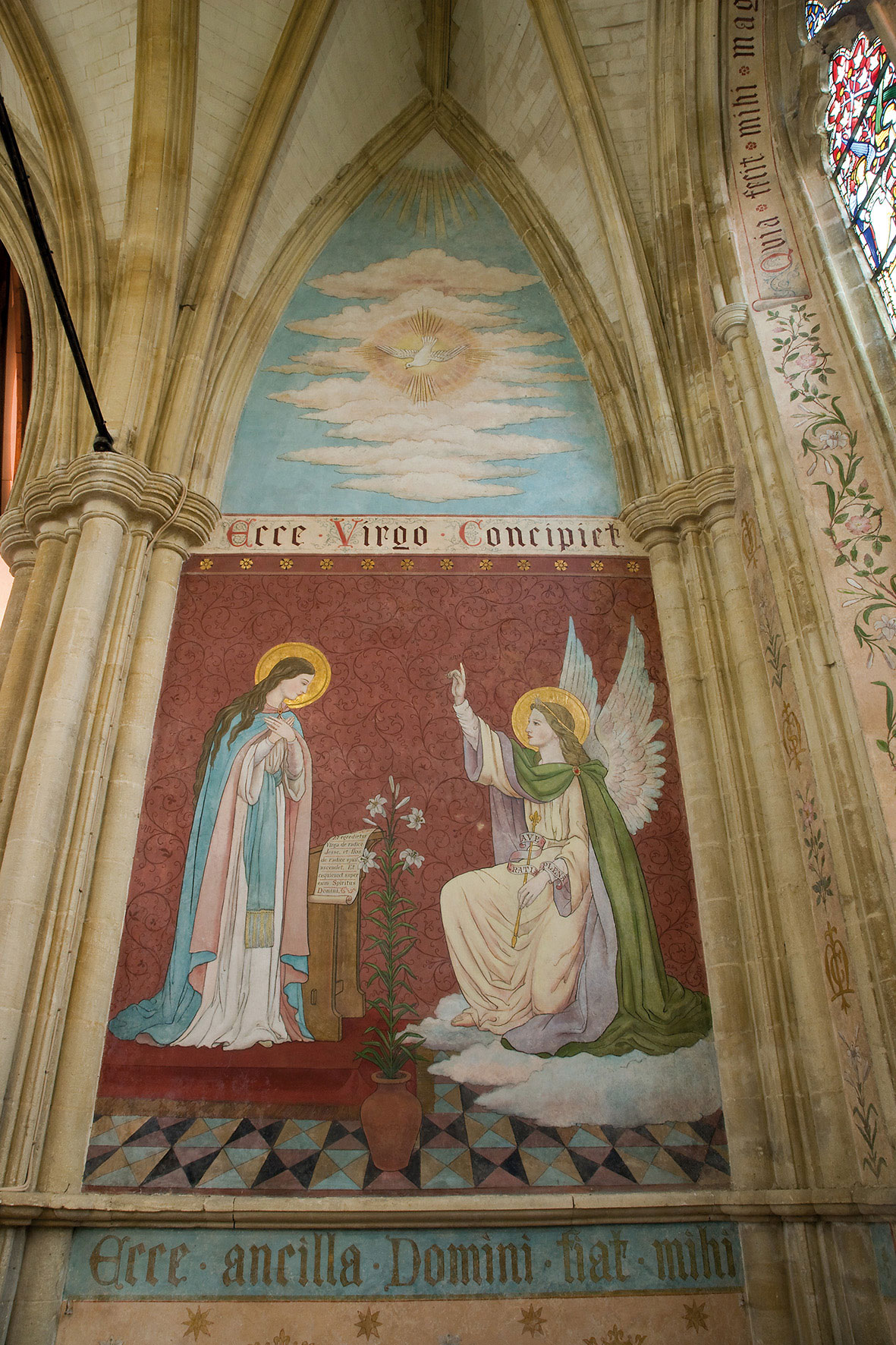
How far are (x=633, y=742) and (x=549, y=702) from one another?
0.65m

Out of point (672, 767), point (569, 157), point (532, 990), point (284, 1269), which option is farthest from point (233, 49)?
point (284, 1269)

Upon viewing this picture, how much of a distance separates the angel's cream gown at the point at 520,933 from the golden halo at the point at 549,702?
1.81ft

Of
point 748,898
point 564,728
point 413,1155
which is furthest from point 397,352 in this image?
point 413,1155

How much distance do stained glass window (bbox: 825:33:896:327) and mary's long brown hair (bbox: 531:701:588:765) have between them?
3.28 metres

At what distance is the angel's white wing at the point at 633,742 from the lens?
7.18 meters

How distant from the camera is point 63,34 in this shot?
324 inches

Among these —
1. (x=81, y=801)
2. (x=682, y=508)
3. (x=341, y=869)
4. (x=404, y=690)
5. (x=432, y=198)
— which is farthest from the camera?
(x=432, y=198)

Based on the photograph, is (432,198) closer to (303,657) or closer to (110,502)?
(110,502)

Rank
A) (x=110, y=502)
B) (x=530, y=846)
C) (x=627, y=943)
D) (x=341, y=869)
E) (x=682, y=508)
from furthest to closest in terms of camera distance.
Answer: (x=682, y=508)
(x=110, y=502)
(x=530, y=846)
(x=341, y=869)
(x=627, y=943)

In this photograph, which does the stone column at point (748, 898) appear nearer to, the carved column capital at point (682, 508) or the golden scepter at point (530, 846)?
the carved column capital at point (682, 508)

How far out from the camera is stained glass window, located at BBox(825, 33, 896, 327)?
22.4 ft

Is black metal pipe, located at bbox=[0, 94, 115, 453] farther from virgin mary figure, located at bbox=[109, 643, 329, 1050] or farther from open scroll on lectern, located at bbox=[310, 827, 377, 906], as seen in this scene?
open scroll on lectern, located at bbox=[310, 827, 377, 906]

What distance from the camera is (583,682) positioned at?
Result: 7.59 meters

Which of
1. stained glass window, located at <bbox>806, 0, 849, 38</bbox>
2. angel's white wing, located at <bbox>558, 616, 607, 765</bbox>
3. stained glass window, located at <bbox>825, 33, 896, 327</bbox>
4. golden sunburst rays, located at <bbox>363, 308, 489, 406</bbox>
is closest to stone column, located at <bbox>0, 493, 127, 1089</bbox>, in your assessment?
golden sunburst rays, located at <bbox>363, 308, 489, 406</bbox>
